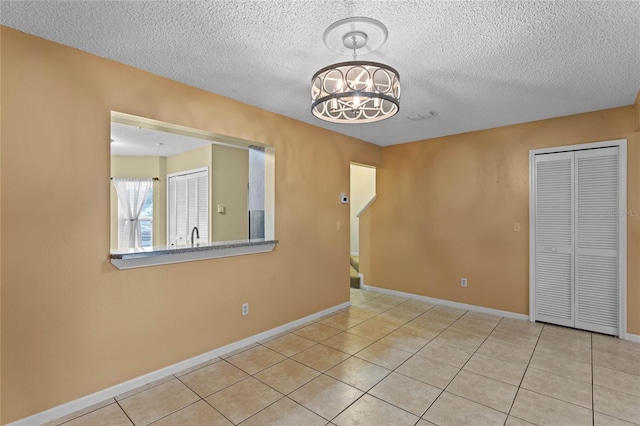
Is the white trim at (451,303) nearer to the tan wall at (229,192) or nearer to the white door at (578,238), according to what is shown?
the white door at (578,238)

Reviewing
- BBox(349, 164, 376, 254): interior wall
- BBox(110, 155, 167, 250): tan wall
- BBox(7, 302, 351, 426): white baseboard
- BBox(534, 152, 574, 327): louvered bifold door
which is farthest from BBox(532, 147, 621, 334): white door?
BBox(110, 155, 167, 250): tan wall

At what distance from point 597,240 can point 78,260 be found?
4.98 metres

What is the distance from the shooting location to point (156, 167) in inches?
241

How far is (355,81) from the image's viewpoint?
173 cm

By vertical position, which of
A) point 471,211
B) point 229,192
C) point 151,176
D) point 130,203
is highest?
point 151,176

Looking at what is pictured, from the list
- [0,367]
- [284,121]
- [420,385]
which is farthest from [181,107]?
[420,385]

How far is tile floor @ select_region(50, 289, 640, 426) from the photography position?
2100 millimetres

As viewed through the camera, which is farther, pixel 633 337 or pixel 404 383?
pixel 633 337

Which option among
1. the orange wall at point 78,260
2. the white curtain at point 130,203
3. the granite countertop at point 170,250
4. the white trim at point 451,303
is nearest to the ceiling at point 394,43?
the orange wall at point 78,260

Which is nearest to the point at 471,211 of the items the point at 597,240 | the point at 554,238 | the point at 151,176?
the point at 554,238

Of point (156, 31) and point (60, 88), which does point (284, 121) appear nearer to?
point (156, 31)

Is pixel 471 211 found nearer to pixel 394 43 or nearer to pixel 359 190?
pixel 394 43

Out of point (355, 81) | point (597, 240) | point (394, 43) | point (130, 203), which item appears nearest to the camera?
point (355, 81)

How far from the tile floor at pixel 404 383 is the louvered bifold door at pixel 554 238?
290 mm
